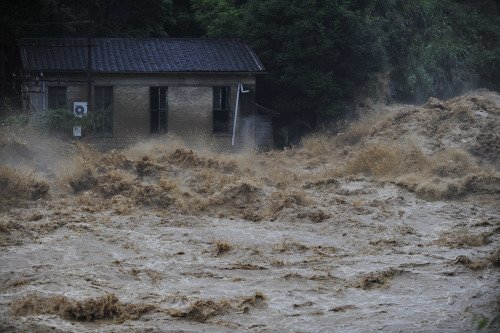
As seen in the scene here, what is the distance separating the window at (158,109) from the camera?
1203 inches

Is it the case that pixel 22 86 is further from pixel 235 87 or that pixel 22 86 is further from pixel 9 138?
pixel 235 87

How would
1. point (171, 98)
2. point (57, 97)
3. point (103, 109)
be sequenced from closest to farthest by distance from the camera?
1. point (57, 97)
2. point (103, 109)
3. point (171, 98)

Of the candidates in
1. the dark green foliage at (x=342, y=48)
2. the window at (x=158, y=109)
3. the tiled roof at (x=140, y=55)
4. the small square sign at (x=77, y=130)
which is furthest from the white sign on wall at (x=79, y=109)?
the dark green foliage at (x=342, y=48)

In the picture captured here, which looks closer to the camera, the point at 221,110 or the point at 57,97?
the point at 57,97

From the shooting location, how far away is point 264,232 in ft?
66.0

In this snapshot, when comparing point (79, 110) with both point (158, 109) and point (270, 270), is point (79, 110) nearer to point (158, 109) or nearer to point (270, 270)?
point (158, 109)

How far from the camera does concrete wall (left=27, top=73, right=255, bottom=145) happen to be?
2995 centimetres

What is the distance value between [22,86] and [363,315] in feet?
60.4

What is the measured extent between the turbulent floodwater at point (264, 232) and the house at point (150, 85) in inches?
45.0

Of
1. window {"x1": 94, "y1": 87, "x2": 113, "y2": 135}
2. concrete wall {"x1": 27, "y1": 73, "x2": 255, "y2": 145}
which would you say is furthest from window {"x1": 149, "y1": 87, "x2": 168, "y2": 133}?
window {"x1": 94, "y1": 87, "x2": 113, "y2": 135}

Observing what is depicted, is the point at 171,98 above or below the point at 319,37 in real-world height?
below

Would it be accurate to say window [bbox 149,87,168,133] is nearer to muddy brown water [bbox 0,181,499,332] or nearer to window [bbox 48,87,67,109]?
window [bbox 48,87,67,109]

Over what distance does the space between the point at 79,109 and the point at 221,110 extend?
515 centimetres

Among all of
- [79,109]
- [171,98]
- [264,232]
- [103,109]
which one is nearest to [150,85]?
[171,98]
